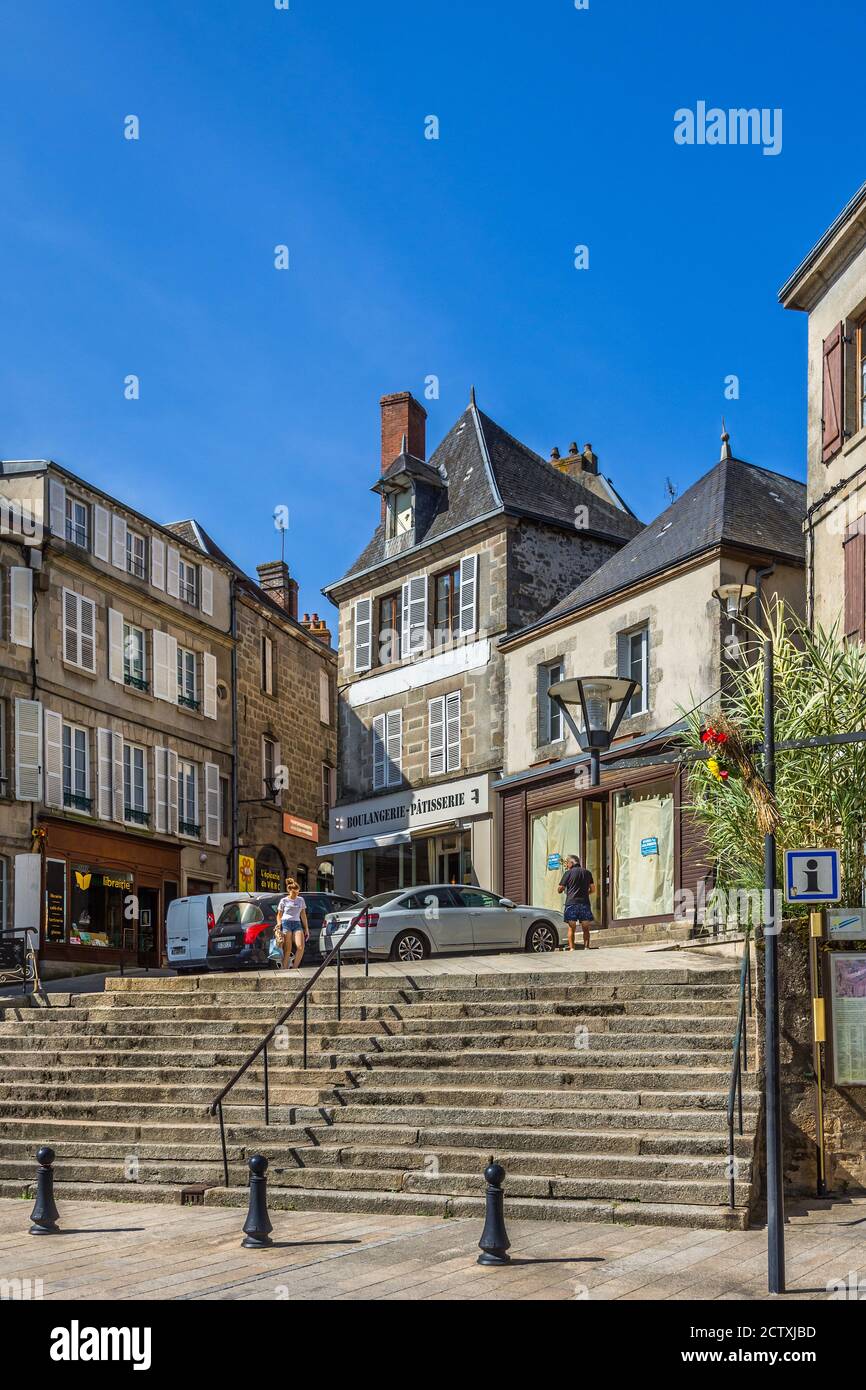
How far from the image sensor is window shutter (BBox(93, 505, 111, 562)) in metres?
30.8

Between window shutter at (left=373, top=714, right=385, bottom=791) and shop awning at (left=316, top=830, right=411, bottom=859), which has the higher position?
window shutter at (left=373, top=714, right=385, bottom=791)

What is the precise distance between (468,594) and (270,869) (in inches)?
423

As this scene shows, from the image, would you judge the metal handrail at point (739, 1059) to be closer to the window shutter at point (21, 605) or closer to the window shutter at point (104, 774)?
the window shutter at point (21, 605)

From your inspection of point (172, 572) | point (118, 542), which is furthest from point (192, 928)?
point (172, 572)

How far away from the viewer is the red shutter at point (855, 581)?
53.3 feet

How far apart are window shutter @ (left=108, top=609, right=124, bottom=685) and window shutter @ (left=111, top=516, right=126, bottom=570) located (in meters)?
1.09

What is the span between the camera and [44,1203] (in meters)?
9.74

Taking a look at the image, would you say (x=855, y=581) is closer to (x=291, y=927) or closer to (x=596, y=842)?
(x=291, y=927)

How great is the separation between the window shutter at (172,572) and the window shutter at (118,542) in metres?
1.74

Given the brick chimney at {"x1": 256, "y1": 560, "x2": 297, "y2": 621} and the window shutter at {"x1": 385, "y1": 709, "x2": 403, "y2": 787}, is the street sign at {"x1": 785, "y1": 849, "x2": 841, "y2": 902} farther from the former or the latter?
the brick chimney at {"x1": 256, "y1": 560, "x2": 297, "y2": 621}

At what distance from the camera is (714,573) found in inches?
889

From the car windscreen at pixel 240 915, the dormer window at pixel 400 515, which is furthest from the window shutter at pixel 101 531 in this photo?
the car windscreen at pixel 240 915

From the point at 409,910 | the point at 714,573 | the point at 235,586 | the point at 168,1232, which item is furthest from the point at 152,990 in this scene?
the point at 235,586

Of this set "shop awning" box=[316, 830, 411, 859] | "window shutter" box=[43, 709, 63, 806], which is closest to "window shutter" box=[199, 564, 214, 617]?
"shop awning" box=[316, 830, 411, 859]
